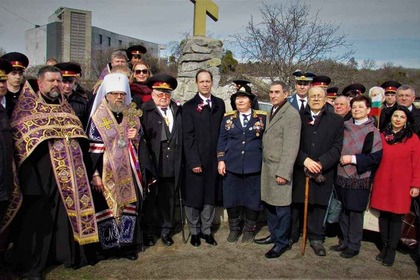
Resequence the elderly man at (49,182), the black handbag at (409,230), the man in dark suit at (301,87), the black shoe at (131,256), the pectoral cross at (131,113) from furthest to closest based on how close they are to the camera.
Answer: the man in dark suit at (301,87), the black handbag at (409,230), the black shoe at (131,256), the pectoral cross at (131,113), the elderly man at (49,182)

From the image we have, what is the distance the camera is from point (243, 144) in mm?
4625

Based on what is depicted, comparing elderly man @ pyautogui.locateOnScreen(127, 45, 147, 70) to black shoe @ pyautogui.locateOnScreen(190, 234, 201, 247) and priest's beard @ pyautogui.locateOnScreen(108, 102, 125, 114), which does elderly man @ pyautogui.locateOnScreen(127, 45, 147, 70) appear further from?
black shoe @ pyautogui.locateOnScreen(190, 234, 201, 247)

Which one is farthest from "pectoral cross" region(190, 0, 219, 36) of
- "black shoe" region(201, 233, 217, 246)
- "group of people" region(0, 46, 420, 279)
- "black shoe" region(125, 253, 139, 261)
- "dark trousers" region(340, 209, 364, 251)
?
"black shoe" region(125, 253, 139, 261)

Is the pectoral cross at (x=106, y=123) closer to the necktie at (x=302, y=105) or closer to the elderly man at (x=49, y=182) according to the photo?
the elderly man at (x=49, y=182)

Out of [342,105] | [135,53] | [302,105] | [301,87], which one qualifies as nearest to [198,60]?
[135,53]

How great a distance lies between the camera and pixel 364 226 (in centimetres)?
483

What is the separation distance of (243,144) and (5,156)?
Result: 2.66m

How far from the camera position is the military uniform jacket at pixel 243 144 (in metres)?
4.63

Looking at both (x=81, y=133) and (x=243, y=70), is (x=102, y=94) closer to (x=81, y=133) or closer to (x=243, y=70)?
(x=81, y=133)

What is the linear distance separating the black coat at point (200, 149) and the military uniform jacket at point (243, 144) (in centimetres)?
18

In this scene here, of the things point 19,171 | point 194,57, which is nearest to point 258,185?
point 19,171

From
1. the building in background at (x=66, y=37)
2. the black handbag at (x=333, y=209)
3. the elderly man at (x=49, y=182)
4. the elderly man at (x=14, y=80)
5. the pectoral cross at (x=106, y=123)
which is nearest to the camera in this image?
the elderly man at (x=49, y=182)

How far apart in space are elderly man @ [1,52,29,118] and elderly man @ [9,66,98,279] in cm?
29

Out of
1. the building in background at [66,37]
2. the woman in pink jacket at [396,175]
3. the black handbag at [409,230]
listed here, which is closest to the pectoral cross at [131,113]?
the woman in pink jacket at [396,175]
